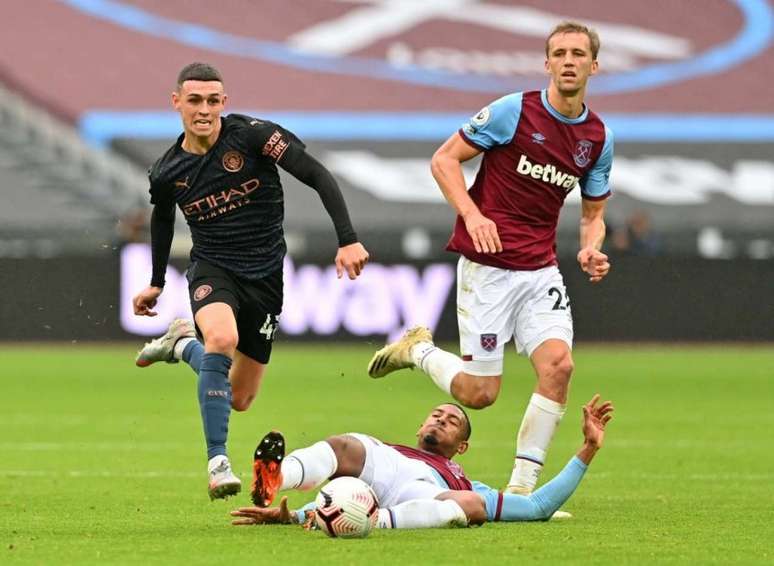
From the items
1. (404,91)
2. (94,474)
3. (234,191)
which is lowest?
(94,474)

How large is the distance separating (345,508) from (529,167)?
2.59m

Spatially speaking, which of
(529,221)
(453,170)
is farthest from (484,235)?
(529,221)

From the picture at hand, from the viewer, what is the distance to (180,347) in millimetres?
9695

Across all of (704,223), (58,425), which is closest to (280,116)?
(704,223)

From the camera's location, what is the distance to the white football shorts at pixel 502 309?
9211mm

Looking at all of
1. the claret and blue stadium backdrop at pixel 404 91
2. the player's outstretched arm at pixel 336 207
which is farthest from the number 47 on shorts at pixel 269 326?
the claret and blue stadium backdrop at pixel 404 91

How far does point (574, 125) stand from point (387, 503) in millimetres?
2454

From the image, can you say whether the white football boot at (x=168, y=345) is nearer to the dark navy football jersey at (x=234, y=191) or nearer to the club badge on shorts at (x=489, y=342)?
the dark navy football jersey at (x=234, y=191)

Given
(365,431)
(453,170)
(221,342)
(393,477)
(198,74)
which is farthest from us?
(365,431)

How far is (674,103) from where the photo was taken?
34.7 metres

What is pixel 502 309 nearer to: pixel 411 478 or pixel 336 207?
pixel 336 207

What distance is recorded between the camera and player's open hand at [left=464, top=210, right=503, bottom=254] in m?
8.67

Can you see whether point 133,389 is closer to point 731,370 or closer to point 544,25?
point 731,370

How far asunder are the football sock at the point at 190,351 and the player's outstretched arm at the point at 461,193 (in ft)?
5.43
